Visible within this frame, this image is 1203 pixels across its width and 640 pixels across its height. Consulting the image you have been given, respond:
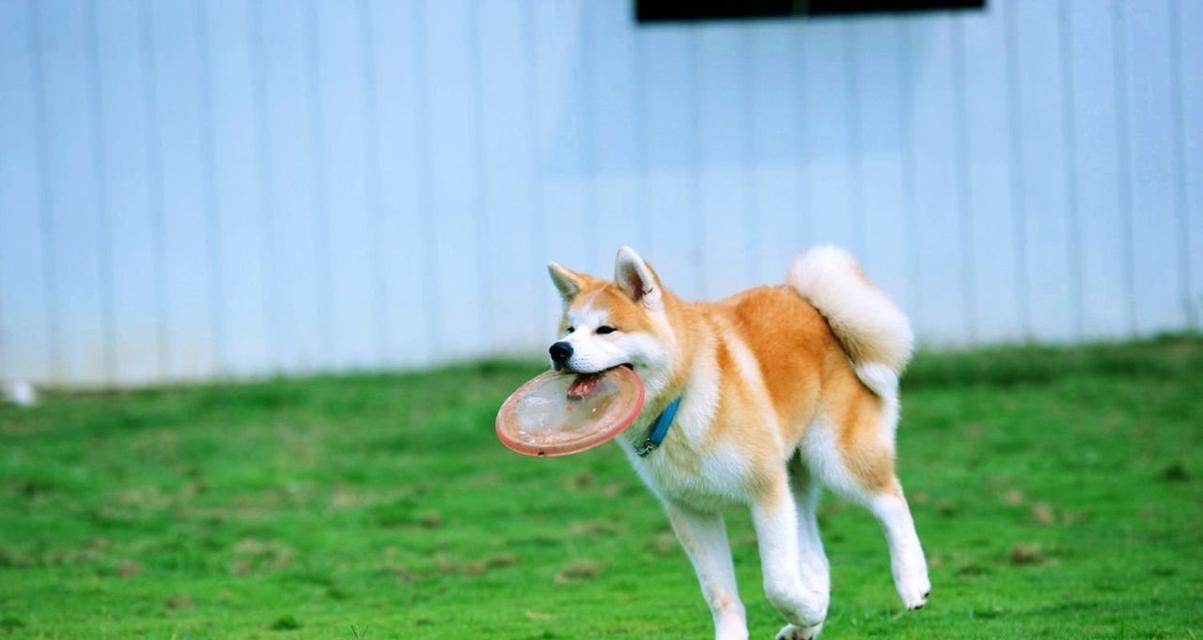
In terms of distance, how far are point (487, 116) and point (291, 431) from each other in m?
3.22

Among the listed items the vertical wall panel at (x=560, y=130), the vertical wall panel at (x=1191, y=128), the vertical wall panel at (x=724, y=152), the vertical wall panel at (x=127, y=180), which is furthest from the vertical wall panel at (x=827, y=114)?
the vertical wall panel at (x=127, y=180)

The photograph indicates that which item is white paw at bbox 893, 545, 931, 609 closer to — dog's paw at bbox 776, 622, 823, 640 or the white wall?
dog's paw at bbox 776, 622, 823, 640

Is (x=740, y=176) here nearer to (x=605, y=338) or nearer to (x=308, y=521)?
(x=308, y=521)

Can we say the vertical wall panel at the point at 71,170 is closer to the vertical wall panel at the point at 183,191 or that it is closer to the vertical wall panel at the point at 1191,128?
the vertical wall panel at the point at 183,191

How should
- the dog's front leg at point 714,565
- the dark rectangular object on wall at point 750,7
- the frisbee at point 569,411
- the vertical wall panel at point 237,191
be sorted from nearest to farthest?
the frisbee at point 569,411 → the dog's front leg at point 714,565 → the dark rectangular object on wall at point 750,7 → the vertical wall panel at point 237,191

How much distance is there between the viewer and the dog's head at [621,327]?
507 centimetres

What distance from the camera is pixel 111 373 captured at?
13125 millimetres

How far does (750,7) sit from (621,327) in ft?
26.8

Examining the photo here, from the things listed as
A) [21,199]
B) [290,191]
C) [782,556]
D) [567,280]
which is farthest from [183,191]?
[782,556]

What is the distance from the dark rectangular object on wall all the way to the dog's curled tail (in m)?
7.07

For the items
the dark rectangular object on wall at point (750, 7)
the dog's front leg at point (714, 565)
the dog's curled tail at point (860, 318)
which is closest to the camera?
the dog's front leg at point (714, 565)

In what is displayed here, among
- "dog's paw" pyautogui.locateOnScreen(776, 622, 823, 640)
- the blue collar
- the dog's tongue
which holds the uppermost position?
the dog's tongue

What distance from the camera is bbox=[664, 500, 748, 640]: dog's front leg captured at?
530cm

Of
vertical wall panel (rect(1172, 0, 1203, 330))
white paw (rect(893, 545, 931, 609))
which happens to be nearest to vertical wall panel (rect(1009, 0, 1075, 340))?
vertical wall panel (rect(1172, 0, 1203, 330))
